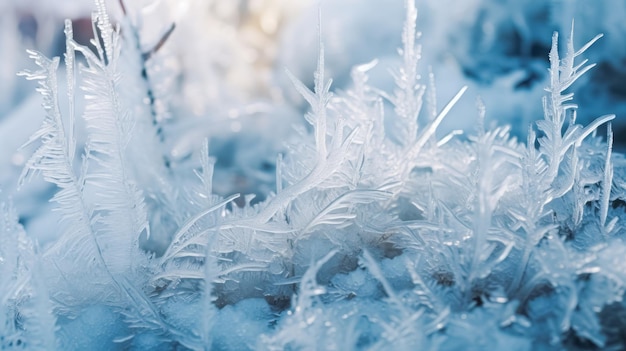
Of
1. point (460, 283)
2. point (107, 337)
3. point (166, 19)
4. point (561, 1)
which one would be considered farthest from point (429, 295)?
point (561, 1)

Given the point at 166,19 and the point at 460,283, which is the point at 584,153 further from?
the point at 166,19

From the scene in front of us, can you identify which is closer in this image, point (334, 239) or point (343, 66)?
point (334, 239)

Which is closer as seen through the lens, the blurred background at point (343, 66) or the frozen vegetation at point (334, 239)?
the frozen vegetation at point (334, 239)

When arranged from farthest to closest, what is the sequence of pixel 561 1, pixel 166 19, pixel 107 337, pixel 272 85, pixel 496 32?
pixel 272 85 → pixel 496 32 → pixel 561 1 → pixel 166 19 → pixel 107 337

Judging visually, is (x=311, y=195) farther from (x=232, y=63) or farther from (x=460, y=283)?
(x=232, y=63)

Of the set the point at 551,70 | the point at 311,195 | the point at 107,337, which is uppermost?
the point at 551,70

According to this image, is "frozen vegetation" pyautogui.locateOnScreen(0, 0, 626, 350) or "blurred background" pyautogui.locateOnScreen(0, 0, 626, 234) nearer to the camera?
"frozen vegetation" pyautogui.locateOnScreen(0, 0, 626, 350)

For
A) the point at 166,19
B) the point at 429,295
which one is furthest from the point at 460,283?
the point at 166,19

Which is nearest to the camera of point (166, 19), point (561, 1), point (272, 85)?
point (166, 19)

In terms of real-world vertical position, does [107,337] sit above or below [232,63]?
below

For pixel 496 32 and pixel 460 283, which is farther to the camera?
pixel 496 32
